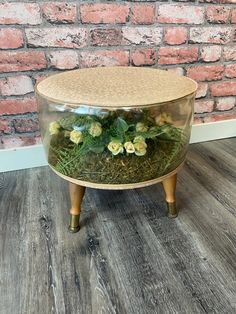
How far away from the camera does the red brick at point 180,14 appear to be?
1.21 metres

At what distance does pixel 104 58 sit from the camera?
1208mm

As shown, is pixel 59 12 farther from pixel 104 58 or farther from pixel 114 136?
pixel 114 136

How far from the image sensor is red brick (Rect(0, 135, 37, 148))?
1.22 m

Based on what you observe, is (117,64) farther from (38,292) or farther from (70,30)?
(38,292)

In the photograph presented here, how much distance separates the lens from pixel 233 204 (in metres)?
1.03

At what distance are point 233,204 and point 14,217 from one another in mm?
790

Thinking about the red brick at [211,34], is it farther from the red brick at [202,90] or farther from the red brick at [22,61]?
the red brick at [22,61]

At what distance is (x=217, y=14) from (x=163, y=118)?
0.82m

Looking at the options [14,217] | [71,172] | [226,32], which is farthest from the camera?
[226,32]

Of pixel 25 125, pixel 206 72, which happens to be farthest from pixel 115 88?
pixel 206 72

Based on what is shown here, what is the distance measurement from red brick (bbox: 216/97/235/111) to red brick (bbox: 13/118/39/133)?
94 centimetres

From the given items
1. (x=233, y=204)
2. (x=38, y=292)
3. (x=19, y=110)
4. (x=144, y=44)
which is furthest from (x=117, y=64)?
(x=38, y=292)

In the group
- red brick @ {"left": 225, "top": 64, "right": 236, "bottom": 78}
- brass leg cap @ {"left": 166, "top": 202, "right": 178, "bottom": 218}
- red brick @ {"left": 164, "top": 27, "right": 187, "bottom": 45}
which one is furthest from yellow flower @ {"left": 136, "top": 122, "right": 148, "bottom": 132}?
red brick @ {"left": 225, "top": 64, "right": 236, "bottom": 78}

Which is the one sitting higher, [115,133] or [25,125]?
[115,133]
